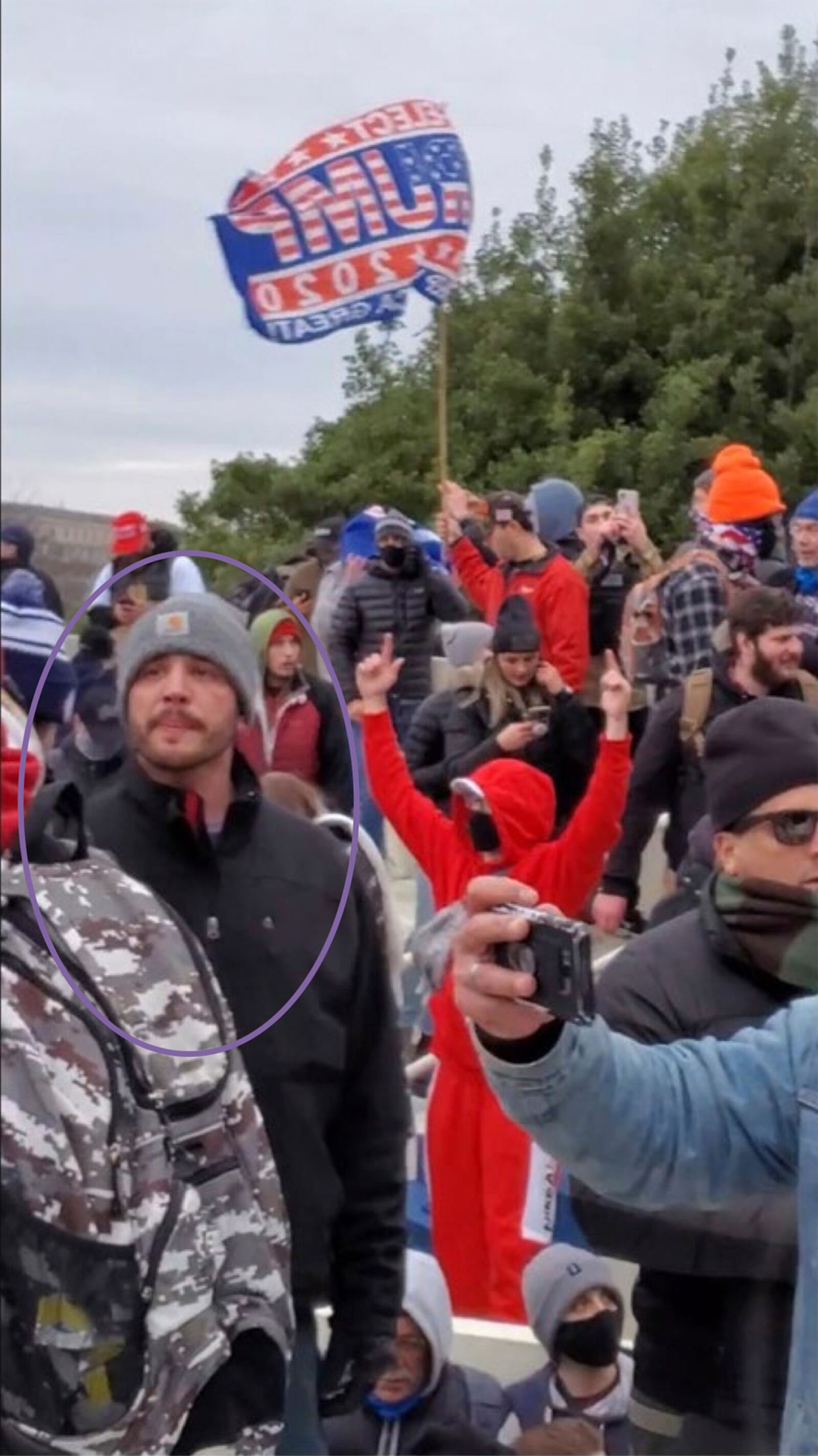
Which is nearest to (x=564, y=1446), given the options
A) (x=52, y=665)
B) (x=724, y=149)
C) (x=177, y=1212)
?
(x=177, y=1212)

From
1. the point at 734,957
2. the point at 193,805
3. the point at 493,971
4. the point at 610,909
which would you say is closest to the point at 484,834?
the point at 610,909

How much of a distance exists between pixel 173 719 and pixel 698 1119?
518 mm

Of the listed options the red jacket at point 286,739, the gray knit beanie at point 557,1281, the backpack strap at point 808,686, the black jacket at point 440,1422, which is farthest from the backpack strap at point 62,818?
the gray knit beanie at point 557,1281

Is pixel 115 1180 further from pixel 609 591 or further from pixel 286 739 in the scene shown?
pixel 609 591

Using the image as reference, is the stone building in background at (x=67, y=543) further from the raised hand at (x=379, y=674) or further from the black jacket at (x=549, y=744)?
the black jacket at (x=549, y=744)

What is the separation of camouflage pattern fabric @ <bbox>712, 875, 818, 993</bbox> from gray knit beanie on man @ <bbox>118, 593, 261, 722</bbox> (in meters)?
0.46

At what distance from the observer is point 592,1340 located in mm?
2332

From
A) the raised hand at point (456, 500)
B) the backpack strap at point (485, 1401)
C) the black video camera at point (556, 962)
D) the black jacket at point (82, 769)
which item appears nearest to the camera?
the black video camera at point (556, 962)

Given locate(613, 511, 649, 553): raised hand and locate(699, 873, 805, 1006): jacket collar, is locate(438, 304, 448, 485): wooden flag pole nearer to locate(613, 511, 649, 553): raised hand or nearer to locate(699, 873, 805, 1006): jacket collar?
locate(613, 511, 649, 553): raised hand

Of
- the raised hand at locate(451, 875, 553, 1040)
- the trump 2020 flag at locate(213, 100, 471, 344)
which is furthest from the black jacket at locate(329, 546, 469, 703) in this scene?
the raised hand at locate(451, 875, 553, 1040)

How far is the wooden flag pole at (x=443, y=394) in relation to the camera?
5.80 feet

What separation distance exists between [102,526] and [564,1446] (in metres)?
1.18

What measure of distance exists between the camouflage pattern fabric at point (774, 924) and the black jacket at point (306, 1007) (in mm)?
312

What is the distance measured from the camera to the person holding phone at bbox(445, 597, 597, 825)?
1.87 meters
